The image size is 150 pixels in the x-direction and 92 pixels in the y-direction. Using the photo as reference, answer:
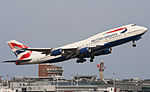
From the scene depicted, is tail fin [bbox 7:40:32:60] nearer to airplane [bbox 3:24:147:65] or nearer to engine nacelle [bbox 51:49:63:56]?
airplane [bbox 3:24:147:65]

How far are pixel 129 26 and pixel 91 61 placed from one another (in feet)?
65.5

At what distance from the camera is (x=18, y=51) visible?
12581cm

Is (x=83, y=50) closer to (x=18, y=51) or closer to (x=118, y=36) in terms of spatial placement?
(x=118, y=36)

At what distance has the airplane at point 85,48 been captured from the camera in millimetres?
102500

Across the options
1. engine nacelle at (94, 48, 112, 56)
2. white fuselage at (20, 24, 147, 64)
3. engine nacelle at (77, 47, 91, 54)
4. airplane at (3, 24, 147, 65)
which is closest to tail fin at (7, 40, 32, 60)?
airplane at (3, 24, 147, 65)

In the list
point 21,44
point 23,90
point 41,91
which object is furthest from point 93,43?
point 23,90

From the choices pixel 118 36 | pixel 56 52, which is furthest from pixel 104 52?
pixel 56 52

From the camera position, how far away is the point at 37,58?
118688mm

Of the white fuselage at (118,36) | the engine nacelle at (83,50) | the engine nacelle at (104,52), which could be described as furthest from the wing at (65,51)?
the engine nacelle at (104,52)

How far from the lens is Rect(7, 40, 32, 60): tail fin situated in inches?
4825

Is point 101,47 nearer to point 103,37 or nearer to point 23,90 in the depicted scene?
point 103,37

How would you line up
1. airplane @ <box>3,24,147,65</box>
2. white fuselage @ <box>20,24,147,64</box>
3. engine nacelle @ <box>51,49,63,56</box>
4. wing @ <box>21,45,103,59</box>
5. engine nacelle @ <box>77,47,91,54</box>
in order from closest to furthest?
white fuselage @ <box>20,24,147,64</box> < airplane @ <box>3,24,147,65</box> < engine nacelle @ <box>77,47,91,54</box> < engine nacelle @ <box>51,49,63,56</box> < wing @ <box>21,45,103,59</box>

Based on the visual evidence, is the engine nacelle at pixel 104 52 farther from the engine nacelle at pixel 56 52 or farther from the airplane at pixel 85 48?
the engine nacelle at pixel 56 52

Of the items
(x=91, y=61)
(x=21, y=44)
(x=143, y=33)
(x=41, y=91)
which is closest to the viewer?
(x=143, y=33)
